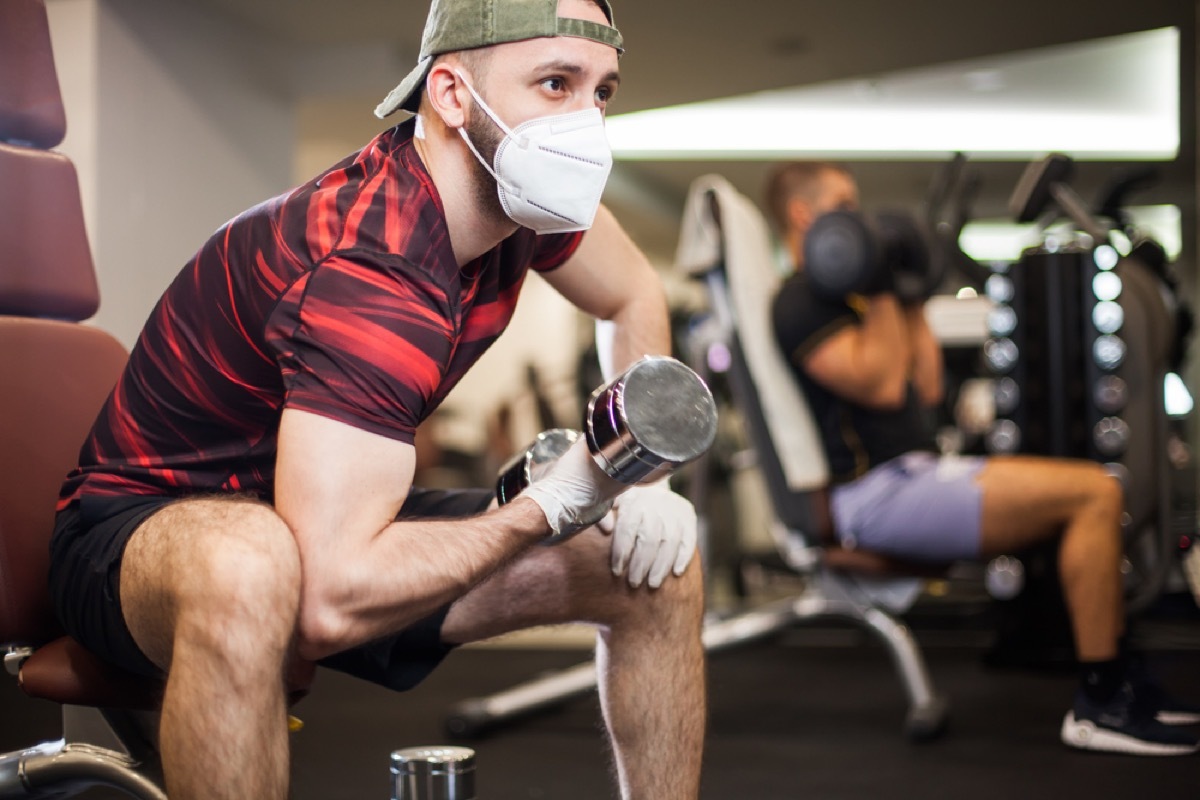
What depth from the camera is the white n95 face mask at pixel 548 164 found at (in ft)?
3.83

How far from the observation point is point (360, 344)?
3.22ft

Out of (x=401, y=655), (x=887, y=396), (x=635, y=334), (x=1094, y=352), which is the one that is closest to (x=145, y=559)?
(x=401, y=655)

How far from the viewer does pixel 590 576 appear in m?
1.21

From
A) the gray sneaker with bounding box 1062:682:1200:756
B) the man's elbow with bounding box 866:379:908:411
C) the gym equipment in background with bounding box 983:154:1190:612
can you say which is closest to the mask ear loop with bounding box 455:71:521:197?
the man's elbow with bounding box 866:379:908:411

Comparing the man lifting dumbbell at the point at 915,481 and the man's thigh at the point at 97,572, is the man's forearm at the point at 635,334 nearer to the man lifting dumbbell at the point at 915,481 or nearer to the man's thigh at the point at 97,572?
the man's thigh at the point at 97,572

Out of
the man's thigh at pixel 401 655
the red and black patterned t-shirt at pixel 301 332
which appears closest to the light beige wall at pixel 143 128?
the red and black patterned t-shirt at pixel 301 332

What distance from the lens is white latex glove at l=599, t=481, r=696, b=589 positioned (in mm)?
1197

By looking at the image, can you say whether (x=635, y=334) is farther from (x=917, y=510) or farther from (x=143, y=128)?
(x=143, y=128)

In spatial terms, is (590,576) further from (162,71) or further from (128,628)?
(162,71)

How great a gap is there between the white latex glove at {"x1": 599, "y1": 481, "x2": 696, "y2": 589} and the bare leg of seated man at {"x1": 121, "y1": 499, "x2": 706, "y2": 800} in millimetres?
21

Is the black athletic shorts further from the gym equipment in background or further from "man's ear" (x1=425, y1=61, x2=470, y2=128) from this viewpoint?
the gym equipment in background

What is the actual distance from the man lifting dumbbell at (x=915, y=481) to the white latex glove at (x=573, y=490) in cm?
125

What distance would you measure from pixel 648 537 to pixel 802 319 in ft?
4.15

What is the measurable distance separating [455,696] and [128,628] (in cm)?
192
